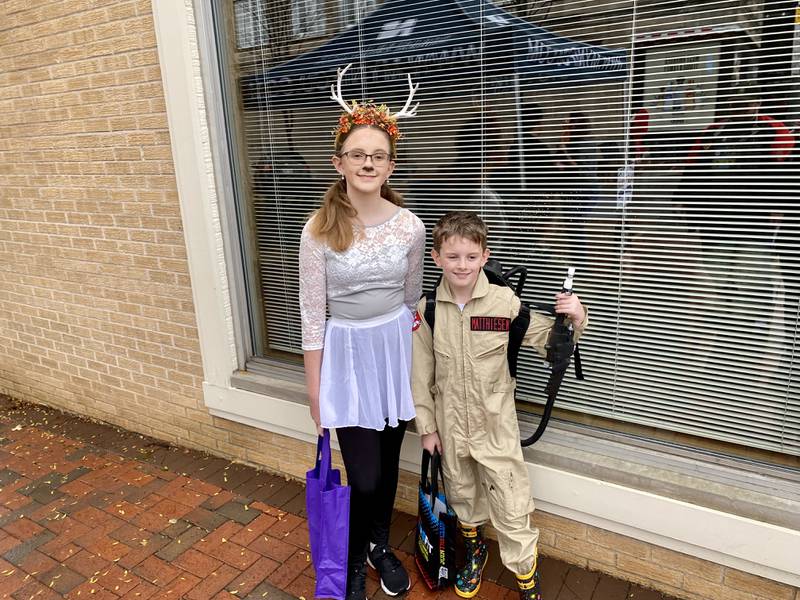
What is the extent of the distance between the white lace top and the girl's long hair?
0.10ft

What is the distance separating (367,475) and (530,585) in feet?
2.70

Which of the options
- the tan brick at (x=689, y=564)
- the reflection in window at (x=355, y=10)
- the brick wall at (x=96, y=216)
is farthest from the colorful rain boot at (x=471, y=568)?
the reflection in window at (x=355, y=10)

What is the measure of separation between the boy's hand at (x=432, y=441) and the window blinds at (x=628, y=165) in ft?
2.08

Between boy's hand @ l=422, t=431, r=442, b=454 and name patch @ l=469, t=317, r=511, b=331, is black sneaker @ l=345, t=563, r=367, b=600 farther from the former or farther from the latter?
name patch @ l=469, t=317, r=511, b=331

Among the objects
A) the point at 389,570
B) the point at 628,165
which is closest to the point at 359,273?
the point at 628,165

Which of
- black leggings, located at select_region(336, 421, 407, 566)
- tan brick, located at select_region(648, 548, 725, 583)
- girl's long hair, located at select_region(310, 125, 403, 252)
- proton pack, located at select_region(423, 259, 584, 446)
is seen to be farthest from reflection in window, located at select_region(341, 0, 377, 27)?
tan brick, located at select_region(648, 548, 725, 583)

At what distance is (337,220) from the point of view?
2420 mm

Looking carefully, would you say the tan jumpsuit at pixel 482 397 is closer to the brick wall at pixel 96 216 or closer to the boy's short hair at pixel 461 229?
the boy's short hair at pixel 461 229

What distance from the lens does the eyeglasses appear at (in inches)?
93.0

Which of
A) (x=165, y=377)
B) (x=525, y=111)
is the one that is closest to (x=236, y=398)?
(x=165, y=377)

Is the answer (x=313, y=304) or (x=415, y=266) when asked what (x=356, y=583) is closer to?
(x=313, y=304)

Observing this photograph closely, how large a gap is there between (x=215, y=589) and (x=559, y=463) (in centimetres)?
174

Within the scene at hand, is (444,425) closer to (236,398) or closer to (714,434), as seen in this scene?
(714,434)

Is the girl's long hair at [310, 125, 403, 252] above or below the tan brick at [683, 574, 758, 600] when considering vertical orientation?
above
